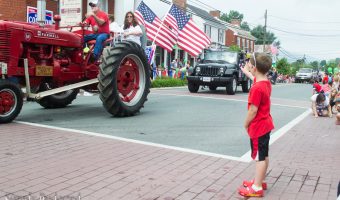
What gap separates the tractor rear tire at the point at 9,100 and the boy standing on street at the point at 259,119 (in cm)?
478

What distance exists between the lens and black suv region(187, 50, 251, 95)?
18578 mm

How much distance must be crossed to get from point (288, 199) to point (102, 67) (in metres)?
5.21

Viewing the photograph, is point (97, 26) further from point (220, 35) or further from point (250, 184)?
point (220, 35)

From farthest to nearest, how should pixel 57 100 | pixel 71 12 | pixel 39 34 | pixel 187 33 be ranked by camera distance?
pixel 187 33 → pixel 71 12 → pixel 57 100 → pixel 39 34

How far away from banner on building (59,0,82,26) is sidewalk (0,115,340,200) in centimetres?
1107

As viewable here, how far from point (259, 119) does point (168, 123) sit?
4.47 m

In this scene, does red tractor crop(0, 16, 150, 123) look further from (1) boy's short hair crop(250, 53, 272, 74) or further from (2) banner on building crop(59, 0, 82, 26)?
(2) banner on building crop(59, 0, 82, 26)

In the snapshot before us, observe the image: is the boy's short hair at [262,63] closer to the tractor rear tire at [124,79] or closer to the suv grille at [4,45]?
the tractor rear tire at [124,79]

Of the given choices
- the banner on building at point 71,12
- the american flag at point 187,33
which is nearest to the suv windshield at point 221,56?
the american flag at point 187,33

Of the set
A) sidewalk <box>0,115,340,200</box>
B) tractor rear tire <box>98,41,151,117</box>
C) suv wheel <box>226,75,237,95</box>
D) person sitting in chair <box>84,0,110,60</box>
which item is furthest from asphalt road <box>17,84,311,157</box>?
suv wheel <box>226,75,237,95</box>

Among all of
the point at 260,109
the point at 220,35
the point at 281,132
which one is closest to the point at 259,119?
the point at 260,109

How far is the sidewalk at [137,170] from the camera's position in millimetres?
4211

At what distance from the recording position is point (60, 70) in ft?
27.8

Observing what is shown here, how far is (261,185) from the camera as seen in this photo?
4301 mm
